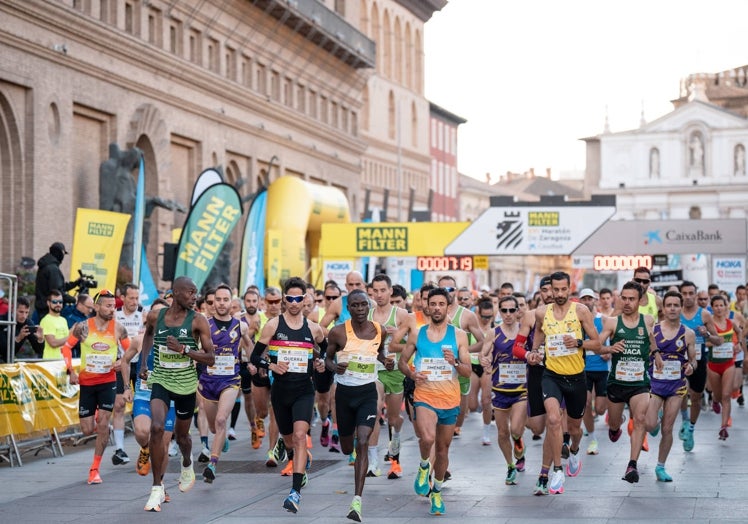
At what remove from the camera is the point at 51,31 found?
30328 mm

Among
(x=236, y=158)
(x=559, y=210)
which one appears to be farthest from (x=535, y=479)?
(x=236, y=158)

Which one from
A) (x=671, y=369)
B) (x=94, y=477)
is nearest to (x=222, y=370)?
(x=94, y=477)

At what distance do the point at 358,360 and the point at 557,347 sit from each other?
1.81 meters

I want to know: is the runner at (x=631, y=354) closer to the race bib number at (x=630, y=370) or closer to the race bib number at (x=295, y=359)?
the race bib number at (x=630, y=370)

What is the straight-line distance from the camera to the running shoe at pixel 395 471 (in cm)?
1423

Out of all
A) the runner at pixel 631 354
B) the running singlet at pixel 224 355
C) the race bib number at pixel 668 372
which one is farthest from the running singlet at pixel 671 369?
the running singlet at pixel 224 355

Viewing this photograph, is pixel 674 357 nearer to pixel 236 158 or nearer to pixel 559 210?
pixel 559 210

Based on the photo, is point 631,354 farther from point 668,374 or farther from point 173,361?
point 173,361

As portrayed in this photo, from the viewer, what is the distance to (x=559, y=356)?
506 inches

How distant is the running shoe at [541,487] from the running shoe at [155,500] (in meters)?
3.19

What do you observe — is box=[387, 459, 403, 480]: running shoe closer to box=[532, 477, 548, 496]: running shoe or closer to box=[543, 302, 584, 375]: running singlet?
box=[532, 477, 548, 496]: running shoe

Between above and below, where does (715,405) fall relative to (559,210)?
below

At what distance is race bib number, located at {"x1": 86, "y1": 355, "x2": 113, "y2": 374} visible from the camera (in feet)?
49.2

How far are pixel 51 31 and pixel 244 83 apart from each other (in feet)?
53.8
